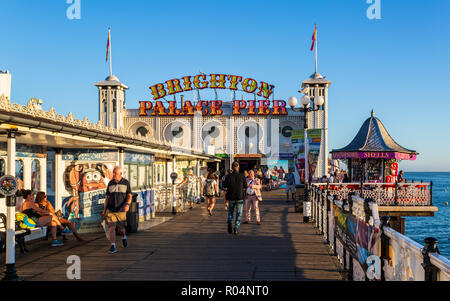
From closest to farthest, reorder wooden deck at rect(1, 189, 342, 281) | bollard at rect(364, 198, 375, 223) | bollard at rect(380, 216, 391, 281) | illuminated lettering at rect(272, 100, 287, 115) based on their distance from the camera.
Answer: bollard at rect(380, 216, 391, 281)
bollard at rect(364, 198, 375, 223)
wooden deck at rect(1, 189, 342, 281)
illuminated lettering at rect(272, 100, 287, 115)

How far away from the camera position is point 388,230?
4082 millimetres

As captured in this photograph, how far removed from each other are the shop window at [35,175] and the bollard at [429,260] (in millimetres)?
9551

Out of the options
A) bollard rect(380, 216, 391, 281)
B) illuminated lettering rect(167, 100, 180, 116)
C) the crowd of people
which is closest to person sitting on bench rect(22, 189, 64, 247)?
bollard rect(380, 216, 391, 281)

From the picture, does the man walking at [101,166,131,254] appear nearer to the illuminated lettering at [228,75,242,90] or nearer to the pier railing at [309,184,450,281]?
the pier railing at [309,184,450,281]

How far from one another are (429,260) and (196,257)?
5611 millimetres

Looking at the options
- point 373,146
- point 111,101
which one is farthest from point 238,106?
point 373,146

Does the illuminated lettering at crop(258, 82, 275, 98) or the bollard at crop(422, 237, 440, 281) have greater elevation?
the illuminated lettering at crop(258, 82, 275, 98)

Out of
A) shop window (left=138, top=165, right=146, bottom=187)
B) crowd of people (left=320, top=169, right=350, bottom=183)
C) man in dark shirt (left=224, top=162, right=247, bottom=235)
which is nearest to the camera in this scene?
man in dark shirt (left=224, top=162, right=247, bottom=235)

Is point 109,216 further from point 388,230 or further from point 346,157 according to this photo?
point 346,157

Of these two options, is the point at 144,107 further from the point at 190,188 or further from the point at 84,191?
the point at 84,191

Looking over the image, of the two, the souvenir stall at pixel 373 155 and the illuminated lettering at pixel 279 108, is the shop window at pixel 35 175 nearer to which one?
the souvenir stall at pixel 373 155

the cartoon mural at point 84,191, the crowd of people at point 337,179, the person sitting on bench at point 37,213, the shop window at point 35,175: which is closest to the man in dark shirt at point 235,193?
the cartoon mural at point 84,191

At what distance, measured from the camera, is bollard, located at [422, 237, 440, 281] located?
2998mm

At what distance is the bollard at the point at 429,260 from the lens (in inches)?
118
